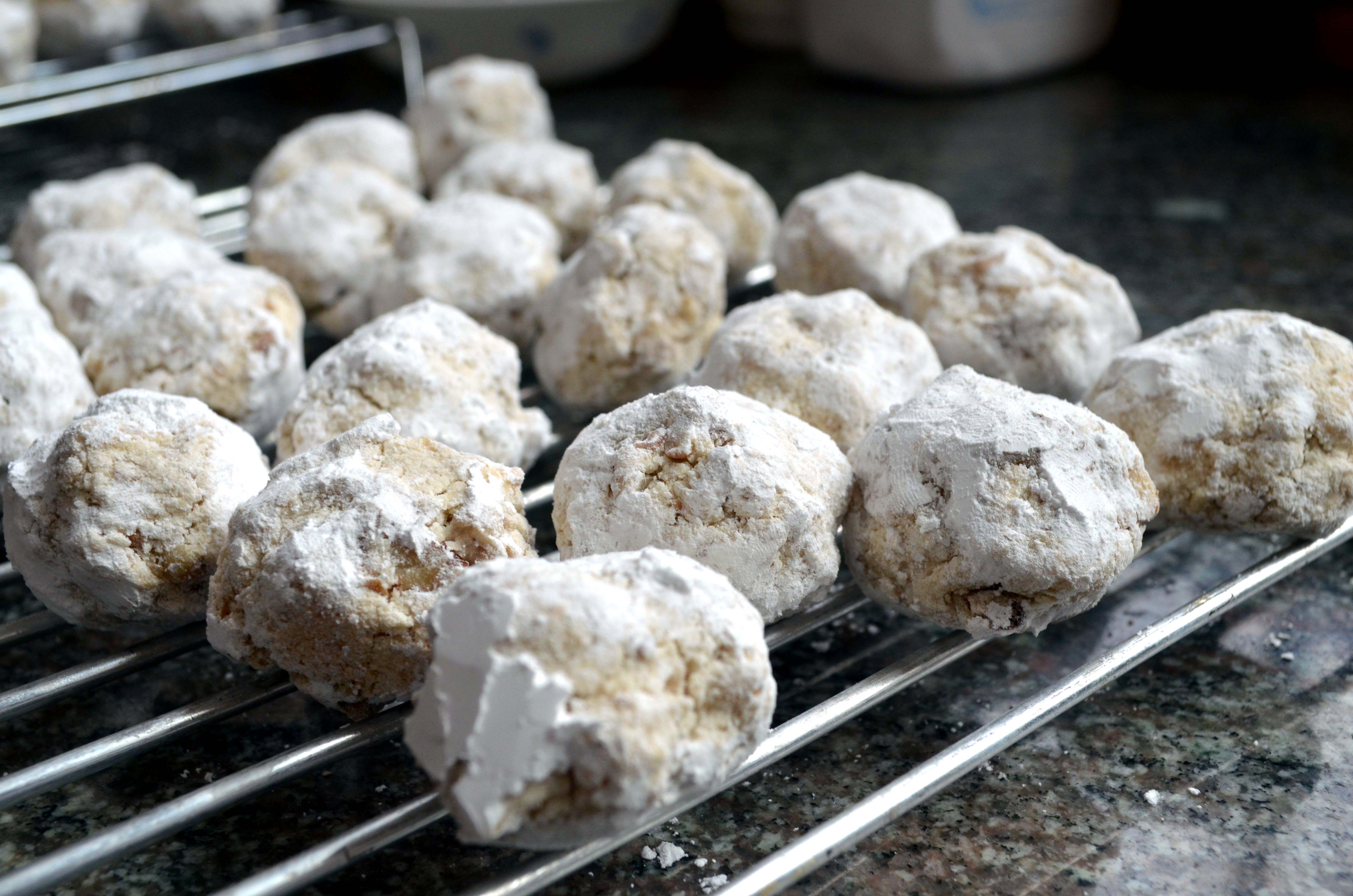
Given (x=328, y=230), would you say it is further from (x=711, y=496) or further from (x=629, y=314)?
(x=711, y=496)

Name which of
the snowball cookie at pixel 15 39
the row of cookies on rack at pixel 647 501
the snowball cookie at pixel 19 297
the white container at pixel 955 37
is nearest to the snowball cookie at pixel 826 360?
the row of cookies on rack at pixel 647 501

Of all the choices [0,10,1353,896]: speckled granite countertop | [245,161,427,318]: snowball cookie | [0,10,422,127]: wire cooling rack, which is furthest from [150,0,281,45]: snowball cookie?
[0,10,1353,896]: speckled granite countertop

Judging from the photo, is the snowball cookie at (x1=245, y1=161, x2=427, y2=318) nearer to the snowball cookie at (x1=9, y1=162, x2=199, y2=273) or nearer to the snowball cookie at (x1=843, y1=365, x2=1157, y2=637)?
the snowball cookie at (x1=9, y1=162, x2=199, y2=273)

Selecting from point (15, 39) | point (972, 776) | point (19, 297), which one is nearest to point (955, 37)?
point (15, 39)

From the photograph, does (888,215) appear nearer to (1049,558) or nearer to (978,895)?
(1049,558)

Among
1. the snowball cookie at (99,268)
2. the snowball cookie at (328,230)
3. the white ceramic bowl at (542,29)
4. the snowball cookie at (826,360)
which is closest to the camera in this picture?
the snowball cookie at (826,360)

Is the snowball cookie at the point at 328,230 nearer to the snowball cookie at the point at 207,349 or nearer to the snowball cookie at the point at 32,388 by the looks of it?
the snowball cookie at the point at 207,349
